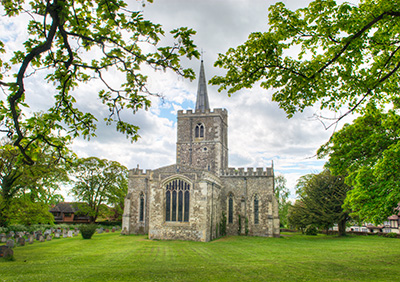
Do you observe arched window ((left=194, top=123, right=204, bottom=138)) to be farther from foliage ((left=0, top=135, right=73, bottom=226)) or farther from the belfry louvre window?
foliage ((left=0, top=135, right=73, bottom=226))

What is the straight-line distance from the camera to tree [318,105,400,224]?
964cm

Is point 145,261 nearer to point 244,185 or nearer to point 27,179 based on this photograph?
point 27,179

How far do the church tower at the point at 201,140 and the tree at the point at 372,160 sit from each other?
1923cm

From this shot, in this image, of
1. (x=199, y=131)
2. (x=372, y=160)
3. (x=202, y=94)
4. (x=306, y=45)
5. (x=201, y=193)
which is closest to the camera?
(x=306, y=45)

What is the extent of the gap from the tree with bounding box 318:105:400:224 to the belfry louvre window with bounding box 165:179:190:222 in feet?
39.8

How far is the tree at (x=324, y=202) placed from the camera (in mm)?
28406

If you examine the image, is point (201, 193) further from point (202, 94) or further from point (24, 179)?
point (202, 94)

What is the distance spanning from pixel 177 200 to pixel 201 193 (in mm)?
1952

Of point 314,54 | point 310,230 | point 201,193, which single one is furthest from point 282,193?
point 314,54

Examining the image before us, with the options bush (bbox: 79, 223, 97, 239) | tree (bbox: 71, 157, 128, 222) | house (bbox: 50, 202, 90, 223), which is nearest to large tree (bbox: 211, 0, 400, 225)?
bush (bbox: 79, 223, 97, 239)

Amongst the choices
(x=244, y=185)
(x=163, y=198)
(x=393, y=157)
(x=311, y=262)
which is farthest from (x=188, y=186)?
(x=393, y=157)

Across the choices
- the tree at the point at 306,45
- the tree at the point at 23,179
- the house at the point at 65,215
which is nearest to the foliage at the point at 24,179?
the tree at the point at 23,179

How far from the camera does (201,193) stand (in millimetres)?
23453

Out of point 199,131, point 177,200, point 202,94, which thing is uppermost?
point 202,94
